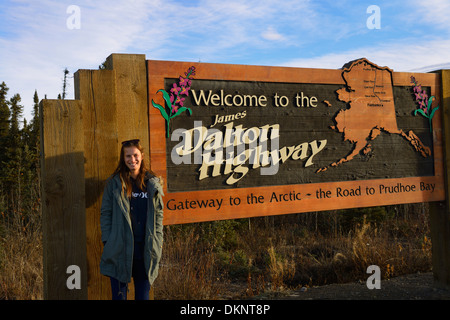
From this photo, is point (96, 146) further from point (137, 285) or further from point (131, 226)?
point (137, 285)

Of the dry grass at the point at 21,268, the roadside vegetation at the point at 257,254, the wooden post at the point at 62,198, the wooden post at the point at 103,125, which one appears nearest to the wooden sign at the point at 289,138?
the wooden post at the point at 103,125

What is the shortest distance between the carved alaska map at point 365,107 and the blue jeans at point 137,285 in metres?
2.52

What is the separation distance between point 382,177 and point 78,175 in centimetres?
365

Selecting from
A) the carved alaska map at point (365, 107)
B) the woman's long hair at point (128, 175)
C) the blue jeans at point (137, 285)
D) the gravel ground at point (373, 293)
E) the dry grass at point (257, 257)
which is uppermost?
the carved alaska map at point (365, 107)

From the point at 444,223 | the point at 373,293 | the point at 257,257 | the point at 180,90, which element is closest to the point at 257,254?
the point at 257,257

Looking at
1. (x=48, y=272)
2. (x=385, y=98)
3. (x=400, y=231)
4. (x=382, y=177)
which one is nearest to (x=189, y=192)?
(x=48, y=272)

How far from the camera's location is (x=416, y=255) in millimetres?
6457

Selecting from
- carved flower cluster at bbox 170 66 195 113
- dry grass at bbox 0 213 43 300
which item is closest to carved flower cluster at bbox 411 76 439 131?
carved flower cluster at bbox 170 66 195 113

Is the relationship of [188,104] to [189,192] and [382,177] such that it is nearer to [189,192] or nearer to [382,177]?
[189,192]

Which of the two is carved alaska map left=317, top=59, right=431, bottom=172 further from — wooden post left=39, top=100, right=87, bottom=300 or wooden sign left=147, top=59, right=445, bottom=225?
wooden post left=39, top=100, right=87, bottom=300

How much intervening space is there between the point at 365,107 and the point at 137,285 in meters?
3.49

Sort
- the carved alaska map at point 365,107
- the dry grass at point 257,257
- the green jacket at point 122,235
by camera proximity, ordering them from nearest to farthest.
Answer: the green jacket at point 122,235 → the carved alaska map at point 365,107 → the dry grass at point 257,257

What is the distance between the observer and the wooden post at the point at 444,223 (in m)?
5.28

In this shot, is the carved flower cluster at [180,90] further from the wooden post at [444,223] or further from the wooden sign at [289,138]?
the wooden post at [444,223]
